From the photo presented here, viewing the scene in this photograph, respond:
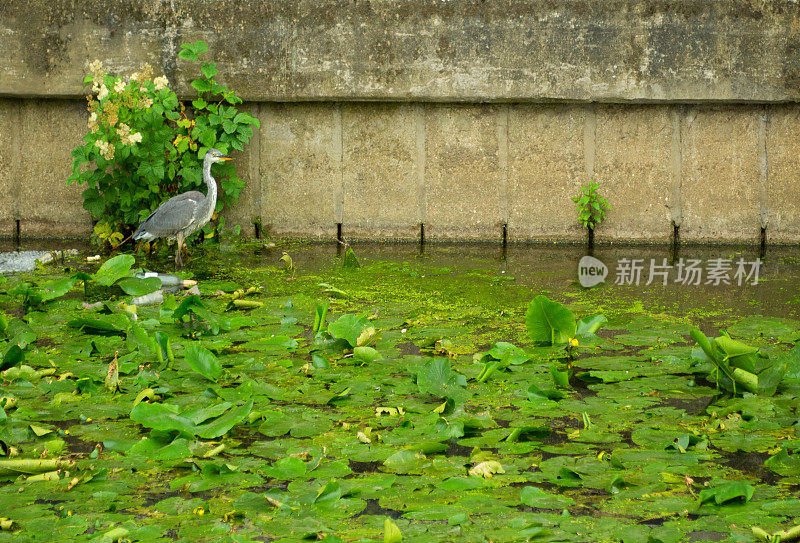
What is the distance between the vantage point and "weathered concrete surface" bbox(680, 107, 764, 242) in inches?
265

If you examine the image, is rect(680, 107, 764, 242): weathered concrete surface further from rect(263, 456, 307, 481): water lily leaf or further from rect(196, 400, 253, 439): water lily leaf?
rect(263, 456, 307, 481): water lily leaf

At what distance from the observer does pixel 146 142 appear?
6496mm

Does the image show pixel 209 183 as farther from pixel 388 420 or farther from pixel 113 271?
pixel 388 420

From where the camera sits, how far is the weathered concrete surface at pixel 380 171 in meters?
6.92

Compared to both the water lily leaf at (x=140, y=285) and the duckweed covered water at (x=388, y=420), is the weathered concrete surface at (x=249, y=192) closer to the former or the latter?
the duckweed covered water at (x=388, y=420)

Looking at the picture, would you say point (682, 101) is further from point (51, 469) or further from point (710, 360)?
point (51, 469)

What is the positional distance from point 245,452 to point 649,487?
4.20 feet

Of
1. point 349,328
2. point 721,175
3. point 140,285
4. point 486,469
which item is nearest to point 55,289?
point 140,285

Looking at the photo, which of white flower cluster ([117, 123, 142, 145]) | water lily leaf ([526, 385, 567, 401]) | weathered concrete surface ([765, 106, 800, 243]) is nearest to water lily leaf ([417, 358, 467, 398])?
water lily leaf ([526, 385, 567, 401])

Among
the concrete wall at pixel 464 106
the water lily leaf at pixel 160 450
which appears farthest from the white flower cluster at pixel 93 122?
the water lily leaf at pixel 160 450

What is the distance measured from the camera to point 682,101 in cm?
662

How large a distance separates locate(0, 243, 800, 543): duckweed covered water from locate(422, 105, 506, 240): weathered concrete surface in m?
1.58

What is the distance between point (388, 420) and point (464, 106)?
4.06 m

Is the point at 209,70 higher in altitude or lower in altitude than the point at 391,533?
higher
